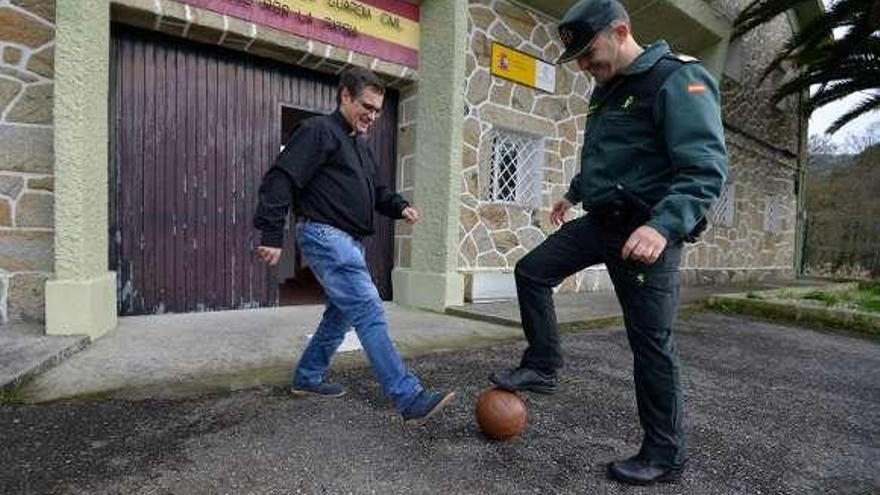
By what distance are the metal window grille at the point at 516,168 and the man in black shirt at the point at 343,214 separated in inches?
167

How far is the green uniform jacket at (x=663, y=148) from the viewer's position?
1.91 meters

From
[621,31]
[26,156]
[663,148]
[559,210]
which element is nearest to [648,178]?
[663,148]

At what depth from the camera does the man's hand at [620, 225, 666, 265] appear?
1835 millimetres

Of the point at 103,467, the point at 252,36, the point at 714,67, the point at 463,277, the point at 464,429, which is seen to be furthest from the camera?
the point at 714,67

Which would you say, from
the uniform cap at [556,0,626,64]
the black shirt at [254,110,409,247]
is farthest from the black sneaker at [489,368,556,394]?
the uniform cap at [556,0,626,64]

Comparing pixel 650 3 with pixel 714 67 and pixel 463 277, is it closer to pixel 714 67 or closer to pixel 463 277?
pixel 714 67

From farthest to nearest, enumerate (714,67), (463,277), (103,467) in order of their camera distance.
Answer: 1. (714,67)
2. (463,277)
3. (103,467)

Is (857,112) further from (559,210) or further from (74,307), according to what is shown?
(74,307)

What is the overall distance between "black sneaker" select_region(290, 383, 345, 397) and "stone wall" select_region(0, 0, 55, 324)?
8.23ft

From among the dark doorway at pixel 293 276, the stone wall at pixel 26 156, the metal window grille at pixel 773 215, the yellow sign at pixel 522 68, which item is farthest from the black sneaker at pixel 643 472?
the metal window grille at pixel 773 215

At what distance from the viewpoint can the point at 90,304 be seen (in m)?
3.87

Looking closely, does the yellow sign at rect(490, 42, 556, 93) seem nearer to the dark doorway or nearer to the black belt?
the dark doorway

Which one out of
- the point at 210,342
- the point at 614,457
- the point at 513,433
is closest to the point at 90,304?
the point at 210,342

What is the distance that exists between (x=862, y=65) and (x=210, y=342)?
12.1m
